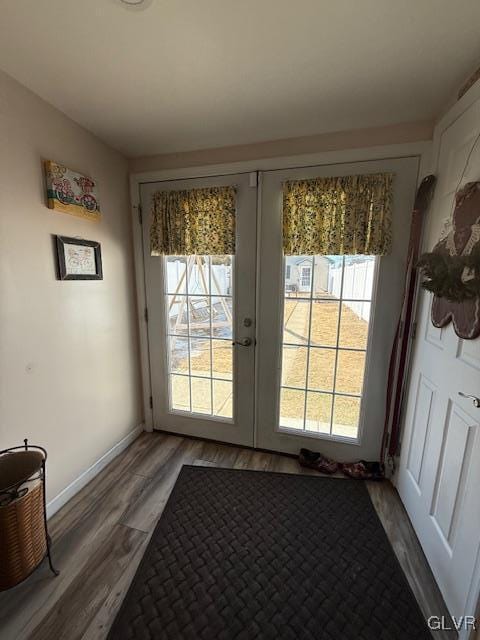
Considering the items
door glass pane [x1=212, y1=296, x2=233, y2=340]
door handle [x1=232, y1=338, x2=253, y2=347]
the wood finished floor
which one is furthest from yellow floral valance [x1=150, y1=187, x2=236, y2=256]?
the wood finished floor

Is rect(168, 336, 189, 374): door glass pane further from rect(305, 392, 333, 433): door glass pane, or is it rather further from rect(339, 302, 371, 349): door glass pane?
rect(339, 302, 371, 349): door glass pane

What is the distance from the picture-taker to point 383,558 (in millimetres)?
1342

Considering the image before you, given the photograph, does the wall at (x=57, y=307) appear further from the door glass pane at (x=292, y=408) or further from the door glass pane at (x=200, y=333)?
the door glass pane at (x=292, y=408)

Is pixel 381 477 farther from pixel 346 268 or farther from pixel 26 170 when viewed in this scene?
pixel 26 170

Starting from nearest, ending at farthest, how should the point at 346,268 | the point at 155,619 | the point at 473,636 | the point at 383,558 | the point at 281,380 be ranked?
1. the point at 473,636
2. the point at 155,619
3. the point at 383,558
4. the point at 346,268
5. the point at 281,380

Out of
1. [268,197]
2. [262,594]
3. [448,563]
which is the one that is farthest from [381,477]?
Result: [268,197]

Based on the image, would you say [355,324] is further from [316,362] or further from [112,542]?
[112,542]

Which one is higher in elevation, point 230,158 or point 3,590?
point 230,158

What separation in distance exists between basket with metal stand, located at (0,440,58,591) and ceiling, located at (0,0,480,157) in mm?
1709

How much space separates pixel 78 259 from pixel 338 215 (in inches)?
65.1

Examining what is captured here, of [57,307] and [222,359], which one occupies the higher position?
[57,307]

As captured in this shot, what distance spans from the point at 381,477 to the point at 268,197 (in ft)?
6.83

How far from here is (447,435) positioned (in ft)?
4.12

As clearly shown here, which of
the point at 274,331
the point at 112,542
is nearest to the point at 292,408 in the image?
the point at 274,331
